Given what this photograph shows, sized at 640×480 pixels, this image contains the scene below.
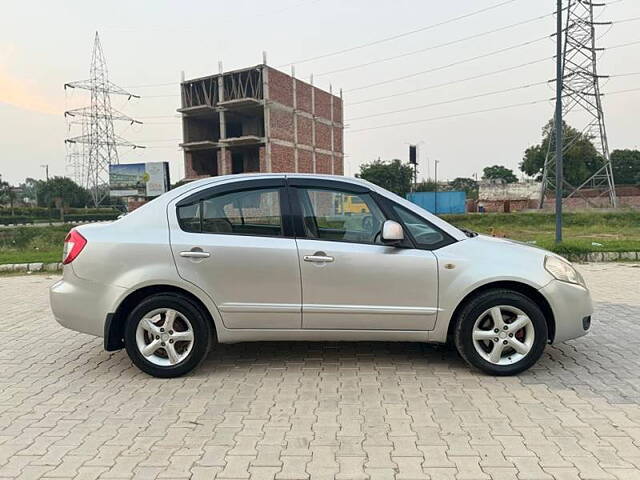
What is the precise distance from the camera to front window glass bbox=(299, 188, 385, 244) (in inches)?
155

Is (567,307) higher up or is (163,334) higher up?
(567,307)

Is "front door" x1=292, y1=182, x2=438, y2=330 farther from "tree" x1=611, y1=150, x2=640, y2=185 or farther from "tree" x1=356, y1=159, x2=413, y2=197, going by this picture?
"tree" x1=611, y1=150, x2=640, y2=185

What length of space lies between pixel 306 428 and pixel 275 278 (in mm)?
1241

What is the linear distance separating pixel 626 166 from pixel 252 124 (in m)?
61.7

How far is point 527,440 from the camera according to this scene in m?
2.88

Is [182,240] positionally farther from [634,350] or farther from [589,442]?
[634,350]

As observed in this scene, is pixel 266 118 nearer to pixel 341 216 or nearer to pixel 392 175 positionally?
pixel 392 175

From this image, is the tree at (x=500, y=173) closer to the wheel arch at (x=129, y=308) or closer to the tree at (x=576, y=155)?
the tree at (x=576, y=155)

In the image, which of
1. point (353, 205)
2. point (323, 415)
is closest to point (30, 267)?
point (353, 205)

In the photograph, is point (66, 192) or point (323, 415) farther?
point (66, 192)

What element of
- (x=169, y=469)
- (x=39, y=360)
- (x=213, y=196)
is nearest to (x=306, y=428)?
(x=169, y=469)

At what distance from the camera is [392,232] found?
12.3 feet

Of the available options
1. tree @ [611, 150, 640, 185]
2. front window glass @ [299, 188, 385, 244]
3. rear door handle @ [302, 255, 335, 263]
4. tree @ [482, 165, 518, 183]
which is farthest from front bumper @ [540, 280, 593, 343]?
tree @ [482, 165, 518, 183]

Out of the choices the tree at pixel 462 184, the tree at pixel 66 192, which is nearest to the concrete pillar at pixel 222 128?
the tree at pixel 66 192
